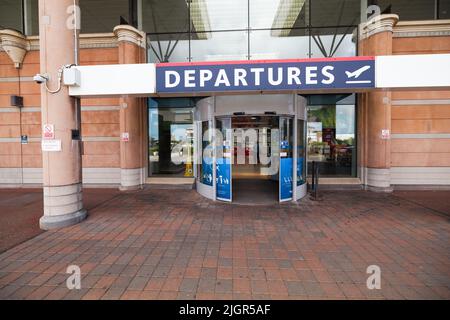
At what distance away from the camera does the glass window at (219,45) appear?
9.01m

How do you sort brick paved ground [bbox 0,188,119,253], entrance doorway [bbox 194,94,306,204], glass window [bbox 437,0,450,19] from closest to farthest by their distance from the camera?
brick paved ground [bbox 0,188,119,253], entrance doorway [bbox 194,94,306,204], glass window [bbox 437,0,450,19]

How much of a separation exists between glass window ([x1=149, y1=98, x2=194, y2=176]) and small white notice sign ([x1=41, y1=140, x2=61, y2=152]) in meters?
4.54

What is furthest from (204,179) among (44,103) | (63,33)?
(63,33)

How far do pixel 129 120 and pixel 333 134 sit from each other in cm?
712

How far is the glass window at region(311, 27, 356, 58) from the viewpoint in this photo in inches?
347

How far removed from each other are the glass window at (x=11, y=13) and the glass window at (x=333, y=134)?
12.3 metres

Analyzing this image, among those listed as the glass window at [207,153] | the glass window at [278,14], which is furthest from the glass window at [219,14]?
the glass window at [207,153]

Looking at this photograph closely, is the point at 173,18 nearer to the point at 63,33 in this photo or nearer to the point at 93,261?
the point at 63,33

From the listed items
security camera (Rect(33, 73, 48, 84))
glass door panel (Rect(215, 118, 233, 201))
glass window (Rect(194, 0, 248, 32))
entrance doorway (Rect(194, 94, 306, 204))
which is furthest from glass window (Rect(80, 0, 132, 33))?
glass door panel (Rect(215, 118, 233, 201))

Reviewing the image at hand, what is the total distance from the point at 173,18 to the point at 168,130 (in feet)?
14.0

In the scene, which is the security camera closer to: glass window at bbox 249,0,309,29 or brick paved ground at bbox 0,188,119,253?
brick paved ground at bbox 0,188,119,253

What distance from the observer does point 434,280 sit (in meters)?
3.01

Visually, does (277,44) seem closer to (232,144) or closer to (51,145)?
(232,144)

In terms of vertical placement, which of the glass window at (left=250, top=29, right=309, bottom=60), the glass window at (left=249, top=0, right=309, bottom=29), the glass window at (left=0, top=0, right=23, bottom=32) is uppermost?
the glass window at (left=0, top=0, right=23, bottom=32)
